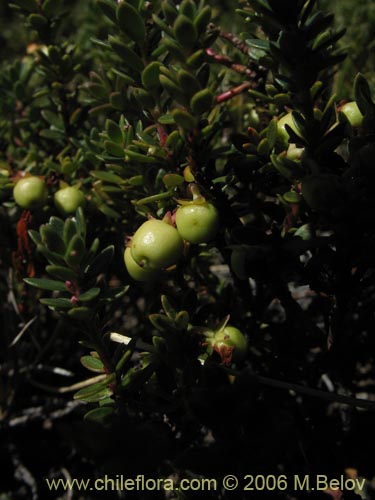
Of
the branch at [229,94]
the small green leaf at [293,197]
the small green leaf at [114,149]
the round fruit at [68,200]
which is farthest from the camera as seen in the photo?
the round fruit at [68,200]

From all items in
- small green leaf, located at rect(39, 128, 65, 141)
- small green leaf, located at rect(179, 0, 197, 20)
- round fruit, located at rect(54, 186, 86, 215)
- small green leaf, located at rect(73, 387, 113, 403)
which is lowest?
small green leaf, located at rect(73, 387, 113, 403)

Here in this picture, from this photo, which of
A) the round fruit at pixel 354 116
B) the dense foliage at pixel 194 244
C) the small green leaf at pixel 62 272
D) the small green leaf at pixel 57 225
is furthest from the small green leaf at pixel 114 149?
the round fruit at pixel 354 116

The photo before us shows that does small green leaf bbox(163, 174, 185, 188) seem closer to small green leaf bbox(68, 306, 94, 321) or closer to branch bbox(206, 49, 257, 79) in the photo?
small green leaf bbox(68, 306, 94, 321)

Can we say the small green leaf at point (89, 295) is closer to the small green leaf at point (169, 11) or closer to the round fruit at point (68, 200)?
the round fruit at point (68, 200)

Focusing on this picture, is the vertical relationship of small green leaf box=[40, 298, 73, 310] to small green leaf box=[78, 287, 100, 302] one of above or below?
below

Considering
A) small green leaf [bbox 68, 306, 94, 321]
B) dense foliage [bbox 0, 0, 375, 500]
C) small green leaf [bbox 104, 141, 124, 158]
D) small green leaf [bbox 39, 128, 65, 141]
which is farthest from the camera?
small green leaf [bbox 39, 128, 65, 141]

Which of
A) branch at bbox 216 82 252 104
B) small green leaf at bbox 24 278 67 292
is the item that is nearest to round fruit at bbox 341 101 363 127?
branch at bbox 216 82 252 104

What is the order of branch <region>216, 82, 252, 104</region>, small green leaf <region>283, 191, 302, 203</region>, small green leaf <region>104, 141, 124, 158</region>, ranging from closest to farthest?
small green leaf <region>283, 191, 302, 203</region> → small green leaf <region>104, 141, 124, 158</region> → branch <region>216, 82, 252, 104</region>
